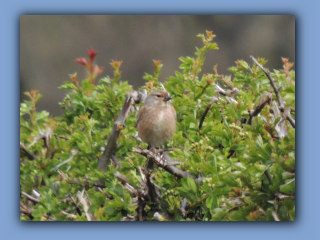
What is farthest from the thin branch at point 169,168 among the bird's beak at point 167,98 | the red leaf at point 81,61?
the red leaf at point 81,61

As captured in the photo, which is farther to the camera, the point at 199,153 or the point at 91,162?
the point at 91,162

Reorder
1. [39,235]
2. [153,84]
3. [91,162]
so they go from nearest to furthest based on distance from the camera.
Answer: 1. [91,162]
2. [39,235]
3. [153,84]

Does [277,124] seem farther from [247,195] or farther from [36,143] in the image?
[36,143]

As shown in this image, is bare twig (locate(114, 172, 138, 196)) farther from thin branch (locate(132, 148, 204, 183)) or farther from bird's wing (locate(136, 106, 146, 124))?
bird's wing (locate(136, 106, 146, 124))

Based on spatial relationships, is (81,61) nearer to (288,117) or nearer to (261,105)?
(261,105)

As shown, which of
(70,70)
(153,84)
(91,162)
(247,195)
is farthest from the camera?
(70,70)

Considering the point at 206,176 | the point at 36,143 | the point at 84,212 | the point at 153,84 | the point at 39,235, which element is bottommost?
the point at 39,235

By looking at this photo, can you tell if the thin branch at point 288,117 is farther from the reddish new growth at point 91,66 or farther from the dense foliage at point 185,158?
the reddish new growth at point 91,66

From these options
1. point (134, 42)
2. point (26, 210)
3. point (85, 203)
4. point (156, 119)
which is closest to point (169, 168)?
point (85, 203)
